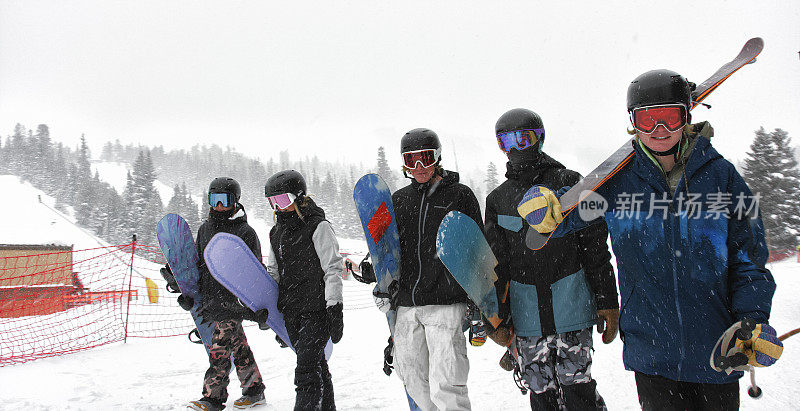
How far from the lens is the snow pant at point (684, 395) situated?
202cm

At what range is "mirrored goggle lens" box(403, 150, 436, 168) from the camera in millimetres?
3689

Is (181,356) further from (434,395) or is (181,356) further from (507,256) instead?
(507,256)

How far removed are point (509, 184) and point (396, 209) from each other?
1029 mm

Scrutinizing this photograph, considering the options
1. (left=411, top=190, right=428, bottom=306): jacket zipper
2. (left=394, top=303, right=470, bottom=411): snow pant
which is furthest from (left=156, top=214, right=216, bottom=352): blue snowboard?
(left=411, top=190, right=428, bottom=306): jacket zipper

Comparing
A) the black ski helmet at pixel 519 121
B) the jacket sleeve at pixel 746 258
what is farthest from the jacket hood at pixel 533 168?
the jacket sleeve at pixel 746 258

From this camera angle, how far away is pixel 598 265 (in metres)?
2.90

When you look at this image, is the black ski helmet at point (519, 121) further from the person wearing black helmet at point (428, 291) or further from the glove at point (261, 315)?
the glove at point (261, 315)

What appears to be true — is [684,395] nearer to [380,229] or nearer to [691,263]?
[691,263]

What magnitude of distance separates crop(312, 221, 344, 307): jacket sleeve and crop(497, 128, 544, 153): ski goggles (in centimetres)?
199

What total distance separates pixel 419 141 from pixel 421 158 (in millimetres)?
154

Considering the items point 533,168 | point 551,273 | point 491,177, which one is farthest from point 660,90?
point 491,177

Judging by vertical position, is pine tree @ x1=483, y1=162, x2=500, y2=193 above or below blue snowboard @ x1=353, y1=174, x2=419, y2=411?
above

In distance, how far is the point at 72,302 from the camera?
65.1 ft

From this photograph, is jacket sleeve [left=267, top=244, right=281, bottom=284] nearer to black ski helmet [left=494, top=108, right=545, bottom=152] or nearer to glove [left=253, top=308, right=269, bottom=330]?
glove [left=253, top=308, right=269, bottom=330]
